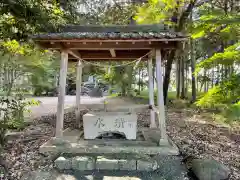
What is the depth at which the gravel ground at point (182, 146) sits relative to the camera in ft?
11.7

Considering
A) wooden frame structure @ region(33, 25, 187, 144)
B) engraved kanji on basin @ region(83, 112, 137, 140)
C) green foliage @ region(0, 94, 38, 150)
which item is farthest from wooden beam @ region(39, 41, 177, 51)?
green foliage @ region(0, 94, 38, 150)

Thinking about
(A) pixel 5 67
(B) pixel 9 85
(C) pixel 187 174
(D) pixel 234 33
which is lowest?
(C) pixel 187 174

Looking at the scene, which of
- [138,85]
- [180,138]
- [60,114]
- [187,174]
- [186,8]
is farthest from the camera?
[138,85]

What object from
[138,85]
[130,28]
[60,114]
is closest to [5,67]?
[60,114]

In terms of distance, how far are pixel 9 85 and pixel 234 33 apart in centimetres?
555

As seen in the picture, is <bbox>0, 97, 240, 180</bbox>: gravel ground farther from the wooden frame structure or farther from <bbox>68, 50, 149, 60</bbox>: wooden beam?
<bbox>68, 50, 149, 60</bbox>: wooden beam

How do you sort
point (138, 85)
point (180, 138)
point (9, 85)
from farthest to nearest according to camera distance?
1. point (138, 85)
2. point (9, 85)
3. point (180, 138)

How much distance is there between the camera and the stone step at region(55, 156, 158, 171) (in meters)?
3.42

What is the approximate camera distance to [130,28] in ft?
14.1

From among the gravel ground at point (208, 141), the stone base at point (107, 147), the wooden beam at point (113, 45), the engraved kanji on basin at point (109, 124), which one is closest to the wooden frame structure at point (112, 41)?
the wooden beam at point (113, 45)

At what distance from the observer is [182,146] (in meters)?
4.45

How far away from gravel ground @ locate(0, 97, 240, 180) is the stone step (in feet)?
0.86

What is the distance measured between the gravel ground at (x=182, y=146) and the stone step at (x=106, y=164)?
26 centimetres

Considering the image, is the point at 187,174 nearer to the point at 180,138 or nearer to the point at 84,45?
the point at 180,138
